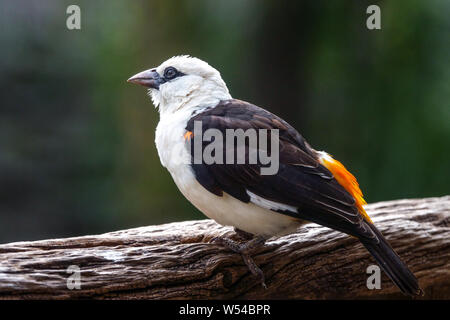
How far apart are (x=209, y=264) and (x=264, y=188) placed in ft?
2.25

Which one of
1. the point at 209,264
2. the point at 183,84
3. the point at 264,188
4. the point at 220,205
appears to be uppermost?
the point at 183,84

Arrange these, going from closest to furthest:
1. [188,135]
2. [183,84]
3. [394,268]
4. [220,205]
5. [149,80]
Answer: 1. [394,268]
2. [220,205]
3. [188,135]
4. [183,84]
5. [149,80]

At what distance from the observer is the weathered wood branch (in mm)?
3719

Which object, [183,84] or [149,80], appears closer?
[183,84]

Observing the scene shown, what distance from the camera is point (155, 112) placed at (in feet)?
30.1

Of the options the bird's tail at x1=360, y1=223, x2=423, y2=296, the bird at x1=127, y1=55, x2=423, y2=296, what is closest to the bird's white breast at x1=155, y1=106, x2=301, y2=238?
the bird at x1=127, y1=55, x2=423, y2=296

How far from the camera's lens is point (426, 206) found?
18.0 ft

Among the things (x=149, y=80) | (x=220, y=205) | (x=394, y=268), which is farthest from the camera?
(x=149, y=80)

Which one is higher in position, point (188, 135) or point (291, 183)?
point (188, 135)

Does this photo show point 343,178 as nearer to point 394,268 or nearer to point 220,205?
point 394,268

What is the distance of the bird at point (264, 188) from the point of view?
12.3ft

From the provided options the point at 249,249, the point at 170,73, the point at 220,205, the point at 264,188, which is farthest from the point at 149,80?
the point at 249,249

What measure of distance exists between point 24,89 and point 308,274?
585 centimetres
